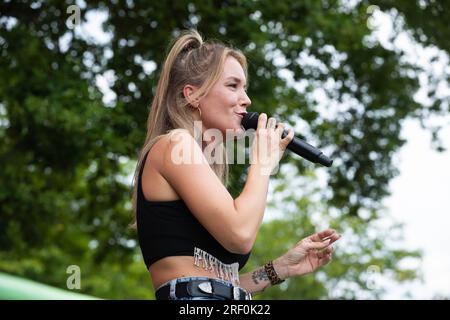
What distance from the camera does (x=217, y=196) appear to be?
2.46m

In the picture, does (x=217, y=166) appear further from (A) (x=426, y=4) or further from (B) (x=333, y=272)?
(B) (x=333, y=272)

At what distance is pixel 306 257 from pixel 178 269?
73 centimetres

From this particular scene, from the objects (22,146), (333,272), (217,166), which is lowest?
(217,166)

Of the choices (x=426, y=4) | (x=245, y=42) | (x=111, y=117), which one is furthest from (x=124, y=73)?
(x=426, y=4)

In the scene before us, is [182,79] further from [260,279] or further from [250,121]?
[260,279]

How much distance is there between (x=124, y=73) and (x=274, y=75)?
5.73ft

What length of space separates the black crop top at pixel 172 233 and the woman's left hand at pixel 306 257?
499mm

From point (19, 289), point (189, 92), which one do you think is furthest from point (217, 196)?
point (19, 289)

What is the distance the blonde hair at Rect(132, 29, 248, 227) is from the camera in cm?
286

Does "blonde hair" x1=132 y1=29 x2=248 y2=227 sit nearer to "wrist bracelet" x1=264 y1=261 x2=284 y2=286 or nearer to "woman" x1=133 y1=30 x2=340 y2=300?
"woman" x1=133 y1=30 x2=340 y2=300

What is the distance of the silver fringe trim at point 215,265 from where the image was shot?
8.26 ft

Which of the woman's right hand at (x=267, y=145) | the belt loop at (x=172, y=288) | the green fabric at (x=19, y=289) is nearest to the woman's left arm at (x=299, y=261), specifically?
the woman's right hand at (x=267, y=145)

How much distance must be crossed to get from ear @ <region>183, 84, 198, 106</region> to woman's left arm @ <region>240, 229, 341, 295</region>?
0.69m

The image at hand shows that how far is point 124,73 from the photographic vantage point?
8992mm
